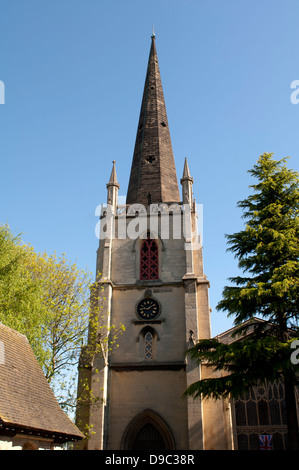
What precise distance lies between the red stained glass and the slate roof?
9505 millimetres

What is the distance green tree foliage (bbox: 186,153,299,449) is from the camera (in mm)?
11414

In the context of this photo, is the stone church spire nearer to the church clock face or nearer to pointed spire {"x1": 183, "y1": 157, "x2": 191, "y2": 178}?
pointed spire {"x1": 183, "y1": 157, "x2": 191, "y2": 178}

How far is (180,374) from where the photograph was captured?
800 inches

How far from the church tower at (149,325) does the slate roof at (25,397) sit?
15.7 feet

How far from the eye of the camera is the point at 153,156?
27875mm

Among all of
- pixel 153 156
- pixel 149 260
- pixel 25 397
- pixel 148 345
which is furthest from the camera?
pixel 153 156

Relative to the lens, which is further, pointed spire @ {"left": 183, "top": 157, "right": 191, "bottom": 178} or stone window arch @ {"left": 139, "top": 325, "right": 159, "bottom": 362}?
pointed spire @ {"left": 183, "top": 157, "right": 191, "bottom": 178}

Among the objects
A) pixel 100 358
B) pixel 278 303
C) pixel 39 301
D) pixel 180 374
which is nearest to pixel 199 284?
pixel 180 374

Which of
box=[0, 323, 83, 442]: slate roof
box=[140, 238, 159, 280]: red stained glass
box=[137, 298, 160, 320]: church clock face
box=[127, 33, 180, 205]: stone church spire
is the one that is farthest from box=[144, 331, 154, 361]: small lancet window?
box=[127, 33, 180, 205]: stone church spire

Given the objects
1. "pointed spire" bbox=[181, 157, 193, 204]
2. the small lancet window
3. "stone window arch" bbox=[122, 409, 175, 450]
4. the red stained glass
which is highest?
"pointed spire" bbox=[181, 157, 193, 204]

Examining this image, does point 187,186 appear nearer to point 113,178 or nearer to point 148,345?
point 113,178

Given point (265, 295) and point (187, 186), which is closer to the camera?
point (265, 295)

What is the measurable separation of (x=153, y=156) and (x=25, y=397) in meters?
18.7

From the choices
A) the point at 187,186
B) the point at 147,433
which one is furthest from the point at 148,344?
the point at 187,186
